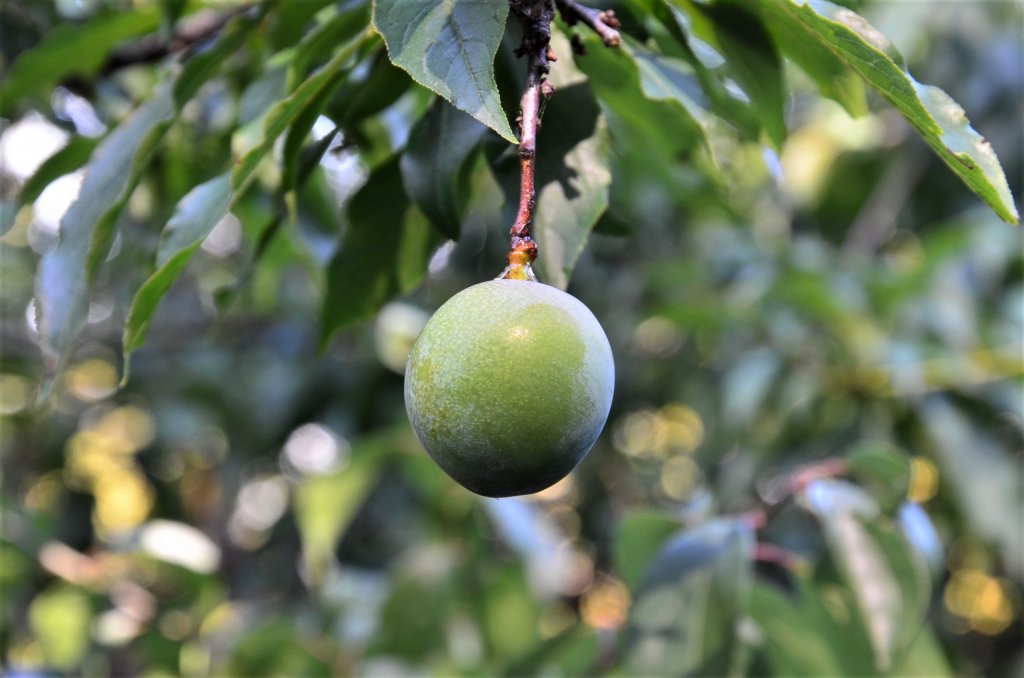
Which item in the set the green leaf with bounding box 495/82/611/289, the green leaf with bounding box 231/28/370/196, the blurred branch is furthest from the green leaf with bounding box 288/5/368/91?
the blurred branch

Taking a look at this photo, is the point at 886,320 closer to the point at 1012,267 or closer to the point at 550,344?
the point at 1012,267

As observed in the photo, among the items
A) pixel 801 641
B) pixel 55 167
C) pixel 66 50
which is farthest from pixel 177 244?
pixel 801 641

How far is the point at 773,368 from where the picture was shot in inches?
97.7

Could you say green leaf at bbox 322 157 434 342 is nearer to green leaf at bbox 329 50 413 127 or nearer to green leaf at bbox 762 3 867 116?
green leaf at bbox 329 50 413 127

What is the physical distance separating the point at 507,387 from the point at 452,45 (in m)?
0.25

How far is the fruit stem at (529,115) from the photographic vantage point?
26.9 inches

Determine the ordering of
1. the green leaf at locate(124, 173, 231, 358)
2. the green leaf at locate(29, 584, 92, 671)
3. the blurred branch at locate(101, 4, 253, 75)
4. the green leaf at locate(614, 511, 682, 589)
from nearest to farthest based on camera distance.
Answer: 1. the green leaf at locate(124, 173, 231, 358)
2. the green leaf at locate(614, 511, 682, 589)
3. the blurred branch at locate(101, 4, 253, 75)
4. the green leaf at locate(29, 584, 92, 671)

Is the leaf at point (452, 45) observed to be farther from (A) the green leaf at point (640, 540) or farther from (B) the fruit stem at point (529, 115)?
(A) the green leaf at point (640, 540)

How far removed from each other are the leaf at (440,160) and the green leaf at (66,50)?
718 mm

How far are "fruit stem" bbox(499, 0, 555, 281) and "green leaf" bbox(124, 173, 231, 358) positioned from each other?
248mm

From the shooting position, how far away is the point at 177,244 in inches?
33.4

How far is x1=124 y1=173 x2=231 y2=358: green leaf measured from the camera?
76 cm

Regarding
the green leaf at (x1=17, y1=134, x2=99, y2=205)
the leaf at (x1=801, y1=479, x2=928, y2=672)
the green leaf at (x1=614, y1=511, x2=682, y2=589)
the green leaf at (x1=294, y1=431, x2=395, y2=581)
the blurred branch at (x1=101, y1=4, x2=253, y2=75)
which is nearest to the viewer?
the green leaf at (x1=17, y1=134, x2=99, y2=205)

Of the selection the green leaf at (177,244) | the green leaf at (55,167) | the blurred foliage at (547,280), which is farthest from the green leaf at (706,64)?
the green leaf at (55,167)
